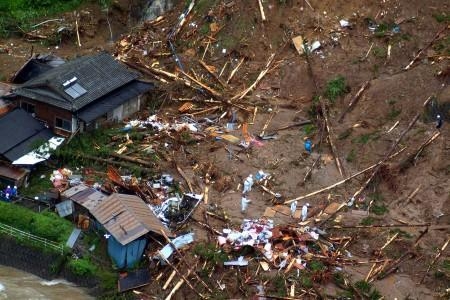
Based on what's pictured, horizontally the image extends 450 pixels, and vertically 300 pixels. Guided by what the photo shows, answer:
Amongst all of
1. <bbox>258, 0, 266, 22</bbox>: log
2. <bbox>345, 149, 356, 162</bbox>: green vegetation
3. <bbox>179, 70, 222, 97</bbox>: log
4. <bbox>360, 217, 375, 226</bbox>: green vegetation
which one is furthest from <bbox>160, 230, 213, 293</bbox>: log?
<bbox>258, 0, 266, 22</bbox>: log

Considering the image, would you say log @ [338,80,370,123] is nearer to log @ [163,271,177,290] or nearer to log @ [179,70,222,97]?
log @ [179,70,222,97]

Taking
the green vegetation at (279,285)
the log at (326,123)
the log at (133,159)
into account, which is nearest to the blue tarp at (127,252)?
the log at (133,159)

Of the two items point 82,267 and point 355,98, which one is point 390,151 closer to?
point 355,98

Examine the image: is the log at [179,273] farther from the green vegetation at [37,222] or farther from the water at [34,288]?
the green vegetation at [37,222]

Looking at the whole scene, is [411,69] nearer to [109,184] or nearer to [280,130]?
[280,130]

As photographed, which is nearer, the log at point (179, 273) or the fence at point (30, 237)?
the log at point (179, 273)
